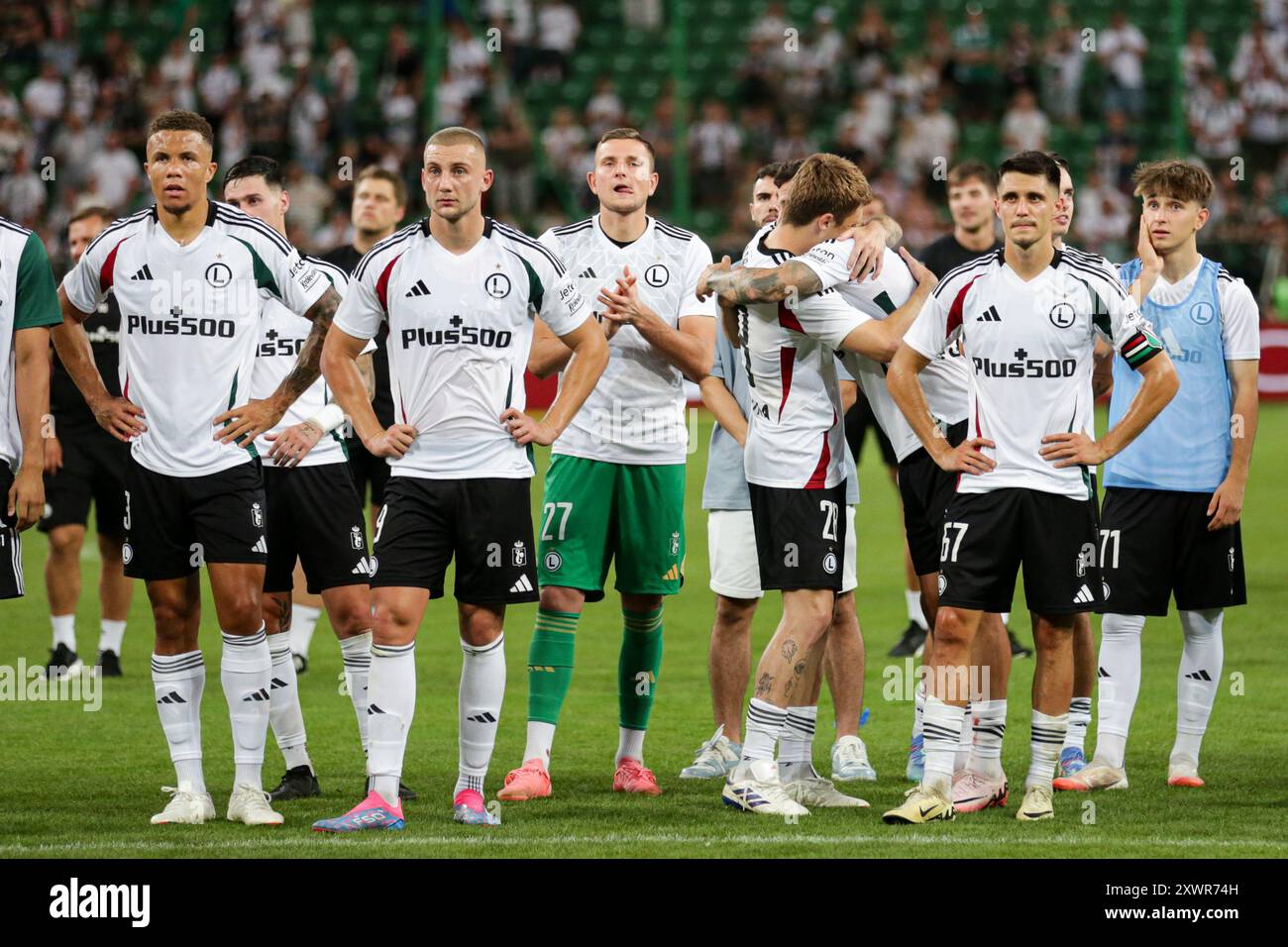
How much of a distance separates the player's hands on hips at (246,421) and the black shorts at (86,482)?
14.0 feet

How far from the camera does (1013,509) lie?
22.4 ft

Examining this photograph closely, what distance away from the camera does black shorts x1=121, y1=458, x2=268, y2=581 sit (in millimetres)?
6953

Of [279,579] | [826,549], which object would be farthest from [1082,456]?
[279,579]

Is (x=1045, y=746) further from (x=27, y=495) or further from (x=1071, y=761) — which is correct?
(x=27, y=495)

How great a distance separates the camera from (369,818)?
659 centimetres

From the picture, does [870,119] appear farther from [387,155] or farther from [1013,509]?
[1013,509]

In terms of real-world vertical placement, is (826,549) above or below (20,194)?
below

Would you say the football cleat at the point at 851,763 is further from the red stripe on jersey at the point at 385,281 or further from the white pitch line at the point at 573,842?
the red stripe on jersey at the point at 385,281

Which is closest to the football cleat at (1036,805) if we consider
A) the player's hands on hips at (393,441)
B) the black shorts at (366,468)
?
the player's hands on hips at (393,441)

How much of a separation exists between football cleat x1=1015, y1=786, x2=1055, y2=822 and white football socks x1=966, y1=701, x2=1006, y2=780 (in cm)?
28

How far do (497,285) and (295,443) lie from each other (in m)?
1.10

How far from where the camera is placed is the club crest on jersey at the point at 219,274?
705 cm

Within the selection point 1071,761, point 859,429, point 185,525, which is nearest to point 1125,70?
point 859,429
